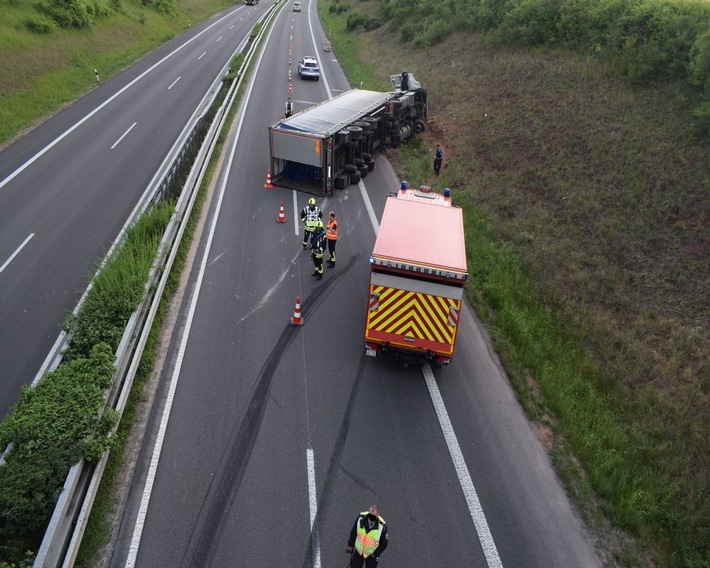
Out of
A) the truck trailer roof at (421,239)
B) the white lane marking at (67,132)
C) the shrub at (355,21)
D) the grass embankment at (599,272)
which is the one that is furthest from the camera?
the shrub at (355,21)

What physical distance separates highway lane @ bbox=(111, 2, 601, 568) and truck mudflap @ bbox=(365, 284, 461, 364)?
0.69 m

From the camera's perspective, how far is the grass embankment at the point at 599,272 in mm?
9196

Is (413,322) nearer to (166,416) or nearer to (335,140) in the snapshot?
(166,416)

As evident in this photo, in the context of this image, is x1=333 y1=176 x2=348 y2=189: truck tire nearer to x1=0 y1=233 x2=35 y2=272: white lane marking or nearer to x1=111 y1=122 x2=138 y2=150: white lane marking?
x1=0 y1=233 x2=35 y2=272: white lane marking

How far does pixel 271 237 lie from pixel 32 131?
16.5 meters

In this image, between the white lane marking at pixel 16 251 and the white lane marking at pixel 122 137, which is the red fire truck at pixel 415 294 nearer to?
the white lane marking at pixel 16 251

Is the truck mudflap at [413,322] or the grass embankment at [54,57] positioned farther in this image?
the grass embankment at [54,57]

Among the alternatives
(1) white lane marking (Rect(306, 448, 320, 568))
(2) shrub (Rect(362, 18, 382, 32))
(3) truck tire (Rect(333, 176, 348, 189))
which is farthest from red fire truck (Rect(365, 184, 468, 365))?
(2) shrub (Rect(362, 18, 382, 32))

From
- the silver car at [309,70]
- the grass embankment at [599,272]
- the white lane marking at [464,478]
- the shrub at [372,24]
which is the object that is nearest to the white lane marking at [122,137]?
the grass embankment at [599,272]

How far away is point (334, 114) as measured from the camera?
2031 cm

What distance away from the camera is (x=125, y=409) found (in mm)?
9578

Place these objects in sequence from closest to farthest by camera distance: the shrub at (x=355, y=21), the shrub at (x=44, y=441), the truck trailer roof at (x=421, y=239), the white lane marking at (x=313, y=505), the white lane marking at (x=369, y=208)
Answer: the shrub at (x=44, y=441) < the white lane marking at (x=313, y=505) < the truck trailer roof at (x=421, y=239) < the white lane marking at (x=369, y=208) < the shrub at (x=355, y=21)

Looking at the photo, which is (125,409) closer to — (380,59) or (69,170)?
(69,170)

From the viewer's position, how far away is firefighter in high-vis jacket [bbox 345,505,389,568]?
21.6 feet
